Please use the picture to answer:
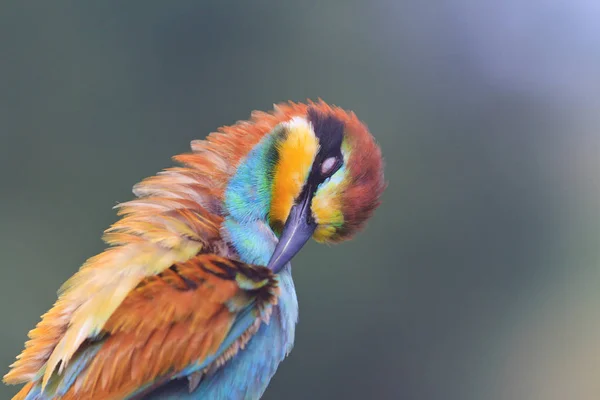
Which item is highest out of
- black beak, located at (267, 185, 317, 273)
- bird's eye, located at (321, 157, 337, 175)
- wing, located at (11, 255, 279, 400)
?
bird's eye, located at (321, 157, 337, 175)

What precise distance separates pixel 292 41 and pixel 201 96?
0.23 m

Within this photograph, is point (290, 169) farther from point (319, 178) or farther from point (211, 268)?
point (211, 268)

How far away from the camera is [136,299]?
0.55 m

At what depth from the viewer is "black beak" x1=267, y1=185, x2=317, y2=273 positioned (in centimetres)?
61

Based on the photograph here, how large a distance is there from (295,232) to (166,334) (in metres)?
0.16

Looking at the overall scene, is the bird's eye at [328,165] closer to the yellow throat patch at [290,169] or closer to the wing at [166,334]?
the yellow throat patch at [290,169]

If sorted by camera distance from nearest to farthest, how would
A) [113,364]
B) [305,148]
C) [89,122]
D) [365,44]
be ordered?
[113,364], [305,148], [89,122], [365,44]

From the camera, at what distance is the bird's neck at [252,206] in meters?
0.62

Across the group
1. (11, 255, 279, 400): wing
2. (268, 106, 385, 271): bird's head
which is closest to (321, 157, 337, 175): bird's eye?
(268, 106, 385, 271): bird's head

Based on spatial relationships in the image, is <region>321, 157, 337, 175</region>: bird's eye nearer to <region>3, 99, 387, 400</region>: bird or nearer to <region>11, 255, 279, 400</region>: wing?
<region>3, 99, 387, 400</region>: bird

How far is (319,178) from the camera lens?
0.64m

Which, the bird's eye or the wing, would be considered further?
the bird's eye

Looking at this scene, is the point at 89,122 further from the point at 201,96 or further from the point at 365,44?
the point at 365,44

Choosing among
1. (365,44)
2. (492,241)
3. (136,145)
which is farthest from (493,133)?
(136,145)
